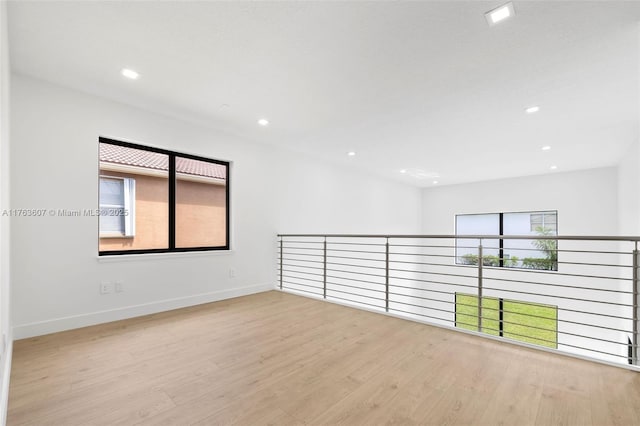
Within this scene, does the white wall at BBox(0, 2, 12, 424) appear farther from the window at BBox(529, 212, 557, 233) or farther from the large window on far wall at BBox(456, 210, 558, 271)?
the window at BBox(529, 212, 557, 233)

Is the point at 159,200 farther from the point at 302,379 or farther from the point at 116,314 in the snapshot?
the point at 302,379

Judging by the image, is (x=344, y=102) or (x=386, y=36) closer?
(x=386, y=36)

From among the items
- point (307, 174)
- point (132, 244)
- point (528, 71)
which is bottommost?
point (132, 244)

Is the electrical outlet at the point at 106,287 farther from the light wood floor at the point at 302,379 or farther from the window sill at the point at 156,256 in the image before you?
the light wood floor at the point at 302,379

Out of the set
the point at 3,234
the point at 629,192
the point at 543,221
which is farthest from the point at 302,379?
the point at 543,221

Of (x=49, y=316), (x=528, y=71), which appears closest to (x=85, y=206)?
Answer: (x=49, y=316)

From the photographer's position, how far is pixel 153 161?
347 centimetres

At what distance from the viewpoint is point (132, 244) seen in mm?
3244

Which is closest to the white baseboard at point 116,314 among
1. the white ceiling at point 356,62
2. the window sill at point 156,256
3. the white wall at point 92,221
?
the white wall at point 92,221

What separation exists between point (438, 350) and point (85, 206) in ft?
11.4

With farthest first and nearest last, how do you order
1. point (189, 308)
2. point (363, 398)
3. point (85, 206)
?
point (189, 308)
point (85, 206)
point (363, 398)

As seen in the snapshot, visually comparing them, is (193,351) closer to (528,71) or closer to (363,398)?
(363,398)

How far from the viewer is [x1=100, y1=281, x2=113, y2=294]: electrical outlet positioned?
295 centimetres

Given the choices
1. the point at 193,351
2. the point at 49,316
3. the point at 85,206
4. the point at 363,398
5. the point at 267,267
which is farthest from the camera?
the point at 267,267
